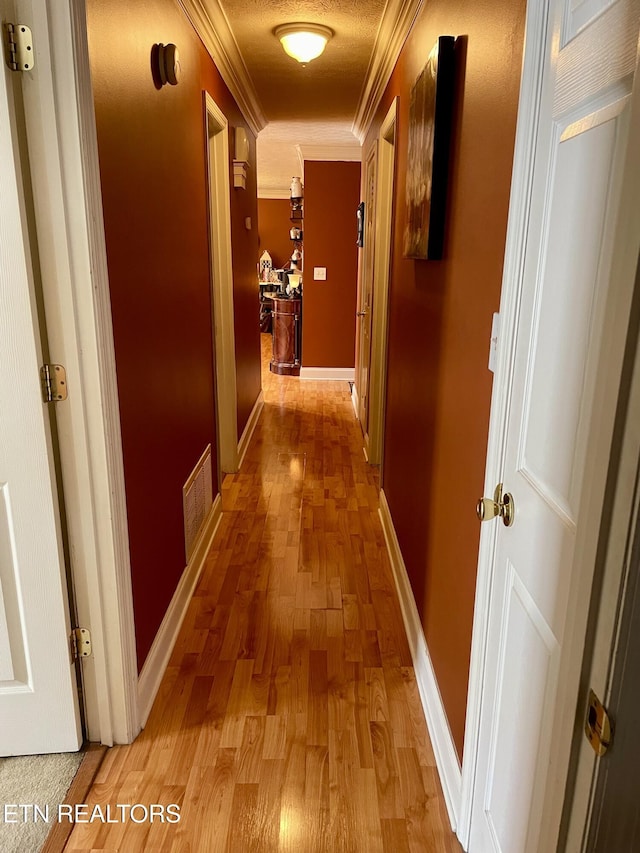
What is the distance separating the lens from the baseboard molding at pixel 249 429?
4.32m

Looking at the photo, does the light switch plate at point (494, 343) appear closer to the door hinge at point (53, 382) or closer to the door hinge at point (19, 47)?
the door hinge at point (53, 382)

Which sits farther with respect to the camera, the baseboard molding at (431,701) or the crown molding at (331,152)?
the crown molding at (331,152)

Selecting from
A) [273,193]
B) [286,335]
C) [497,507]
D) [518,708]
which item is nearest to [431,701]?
[518,708]

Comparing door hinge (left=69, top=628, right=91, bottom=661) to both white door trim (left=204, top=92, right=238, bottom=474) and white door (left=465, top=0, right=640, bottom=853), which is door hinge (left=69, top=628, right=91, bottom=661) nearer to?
white door (left=465, top=0, right=640, bottom=853)

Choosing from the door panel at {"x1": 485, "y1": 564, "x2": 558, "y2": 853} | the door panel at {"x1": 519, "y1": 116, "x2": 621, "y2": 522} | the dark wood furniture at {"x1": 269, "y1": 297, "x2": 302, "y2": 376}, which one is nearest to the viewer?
the door panel at {"x1": 519, "y1": 116, "x2": 621, "y2": 522}

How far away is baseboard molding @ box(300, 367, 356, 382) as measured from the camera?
22.9 ft

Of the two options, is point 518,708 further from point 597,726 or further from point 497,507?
point 597,726

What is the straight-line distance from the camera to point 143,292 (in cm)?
194

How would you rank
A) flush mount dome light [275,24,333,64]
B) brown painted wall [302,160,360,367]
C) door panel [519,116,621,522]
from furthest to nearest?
brown painted wall [302,160,360,367] < flush mount dome light [275,24,333,64] < door panel [519,116,621,522]

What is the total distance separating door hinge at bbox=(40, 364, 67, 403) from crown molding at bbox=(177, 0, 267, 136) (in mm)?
1787

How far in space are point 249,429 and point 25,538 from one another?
324 cm

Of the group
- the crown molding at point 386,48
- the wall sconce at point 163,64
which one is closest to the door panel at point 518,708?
the wall sconce at point 163,64

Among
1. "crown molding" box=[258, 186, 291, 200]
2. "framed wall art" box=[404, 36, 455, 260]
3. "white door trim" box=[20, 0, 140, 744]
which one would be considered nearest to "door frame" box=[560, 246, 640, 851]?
"white door trim" box=[20, 0, 140, 744]

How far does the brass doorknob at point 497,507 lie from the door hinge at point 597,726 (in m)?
0.57
